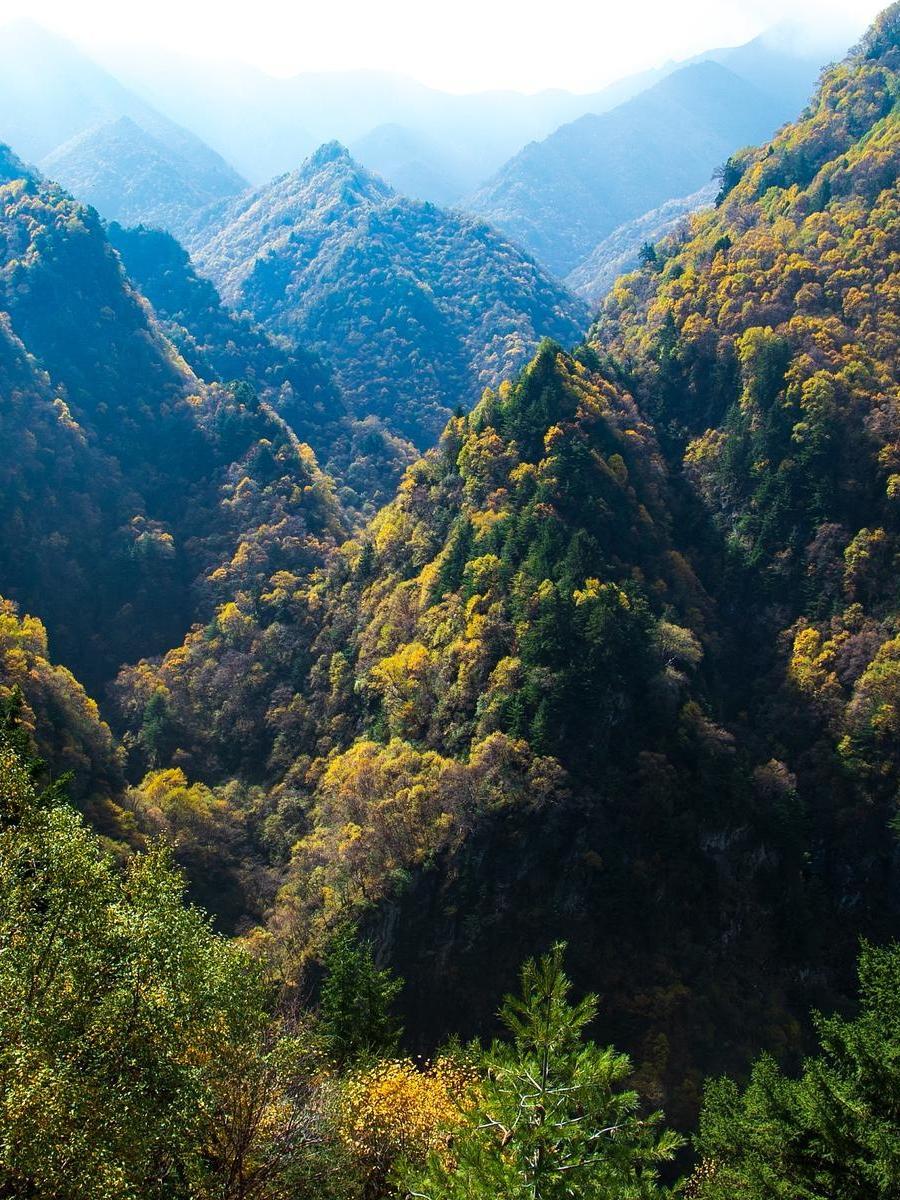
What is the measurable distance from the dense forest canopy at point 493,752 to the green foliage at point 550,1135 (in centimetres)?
15

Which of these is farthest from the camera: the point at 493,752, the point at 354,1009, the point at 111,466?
the point at 111,466

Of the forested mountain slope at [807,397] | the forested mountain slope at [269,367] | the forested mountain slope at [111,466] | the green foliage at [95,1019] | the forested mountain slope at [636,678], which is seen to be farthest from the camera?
the forested mountain slope at [269,367]

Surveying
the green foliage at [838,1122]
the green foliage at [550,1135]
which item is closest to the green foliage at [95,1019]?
the green foliage at [550,1135]

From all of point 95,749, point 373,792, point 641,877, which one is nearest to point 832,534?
point 641,877

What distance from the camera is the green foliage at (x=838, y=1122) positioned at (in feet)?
81.7

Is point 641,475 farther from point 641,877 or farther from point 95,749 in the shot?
point 95,749

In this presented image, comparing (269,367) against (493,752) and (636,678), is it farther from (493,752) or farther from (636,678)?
(493,752)

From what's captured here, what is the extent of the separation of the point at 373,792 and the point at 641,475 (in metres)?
49.4

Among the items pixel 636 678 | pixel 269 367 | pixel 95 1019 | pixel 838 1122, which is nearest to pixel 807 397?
pixel 636 678

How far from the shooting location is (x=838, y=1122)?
1025 inches

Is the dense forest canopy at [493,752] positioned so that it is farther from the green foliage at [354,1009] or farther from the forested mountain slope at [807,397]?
the forested mountain slope at [807,397]

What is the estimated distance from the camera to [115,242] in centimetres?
19050

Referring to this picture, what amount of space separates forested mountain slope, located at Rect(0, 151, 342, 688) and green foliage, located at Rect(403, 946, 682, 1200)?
9010 cm

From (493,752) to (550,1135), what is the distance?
42.9 metres
